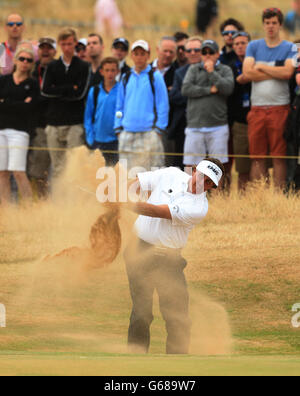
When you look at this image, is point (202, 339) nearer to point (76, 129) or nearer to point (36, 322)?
point (36, 322)

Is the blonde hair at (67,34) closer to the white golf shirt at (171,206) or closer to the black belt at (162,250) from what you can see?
the white golf shirt at (171,206)

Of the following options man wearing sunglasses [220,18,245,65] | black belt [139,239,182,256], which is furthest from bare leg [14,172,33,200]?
black belt [139,239,182,256]

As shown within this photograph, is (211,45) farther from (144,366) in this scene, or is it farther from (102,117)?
(144,366)

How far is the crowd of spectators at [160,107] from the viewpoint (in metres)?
10.9

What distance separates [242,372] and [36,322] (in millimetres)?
4180

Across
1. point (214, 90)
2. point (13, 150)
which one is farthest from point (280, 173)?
point (13, 150)

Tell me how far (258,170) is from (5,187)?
10.7 ft

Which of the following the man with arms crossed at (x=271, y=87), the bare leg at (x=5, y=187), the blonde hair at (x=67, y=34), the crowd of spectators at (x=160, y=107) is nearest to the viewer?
the man with arms crossed at (x=271, y=87)

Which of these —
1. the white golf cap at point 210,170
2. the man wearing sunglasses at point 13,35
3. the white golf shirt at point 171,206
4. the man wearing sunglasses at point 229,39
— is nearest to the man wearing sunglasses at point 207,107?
the man wearing sunglasses at point 229,39

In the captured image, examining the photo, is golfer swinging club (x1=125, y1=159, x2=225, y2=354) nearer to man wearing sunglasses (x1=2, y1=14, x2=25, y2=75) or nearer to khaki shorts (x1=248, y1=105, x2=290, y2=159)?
khaki shorts (x1=248, y1=105, x2=290, y2=159)

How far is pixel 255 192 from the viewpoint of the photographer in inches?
446

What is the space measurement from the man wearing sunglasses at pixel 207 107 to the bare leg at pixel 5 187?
7.65ft

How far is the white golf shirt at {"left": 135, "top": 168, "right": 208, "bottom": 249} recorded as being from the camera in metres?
7.65
